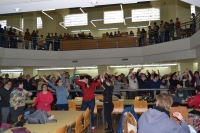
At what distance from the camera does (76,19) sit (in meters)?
22.0

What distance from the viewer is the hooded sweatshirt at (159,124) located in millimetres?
2910

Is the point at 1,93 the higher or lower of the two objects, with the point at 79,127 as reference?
higher

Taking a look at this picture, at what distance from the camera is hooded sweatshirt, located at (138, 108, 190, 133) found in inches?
115

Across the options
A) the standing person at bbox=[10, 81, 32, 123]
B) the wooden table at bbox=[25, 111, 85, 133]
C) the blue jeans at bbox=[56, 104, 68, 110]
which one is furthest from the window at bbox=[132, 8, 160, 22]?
the wooden table at bbox=[25, 111, 85, 133]

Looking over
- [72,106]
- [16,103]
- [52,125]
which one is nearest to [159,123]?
[52,125]

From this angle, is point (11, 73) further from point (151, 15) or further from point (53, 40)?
point (151, 15)

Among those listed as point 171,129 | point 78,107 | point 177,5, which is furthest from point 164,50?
point 171,129

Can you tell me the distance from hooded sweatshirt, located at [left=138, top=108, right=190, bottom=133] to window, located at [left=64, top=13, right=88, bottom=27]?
19.6 m

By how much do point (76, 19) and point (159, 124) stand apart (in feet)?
66.2

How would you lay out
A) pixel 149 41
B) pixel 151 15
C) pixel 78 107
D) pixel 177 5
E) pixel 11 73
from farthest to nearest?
1. pixel 151 15
2. pixel 11 73
3. pixel 177 5
4. pixel 149 41
5. pixel 78 107

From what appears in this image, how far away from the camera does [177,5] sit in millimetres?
17344

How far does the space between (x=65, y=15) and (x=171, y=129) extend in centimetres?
1991

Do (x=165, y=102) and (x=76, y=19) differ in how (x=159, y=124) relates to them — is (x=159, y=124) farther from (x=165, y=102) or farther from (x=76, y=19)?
(x=76, y=19)

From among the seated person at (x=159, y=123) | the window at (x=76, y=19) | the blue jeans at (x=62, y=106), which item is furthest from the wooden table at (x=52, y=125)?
the window at (x=76, y=19)
